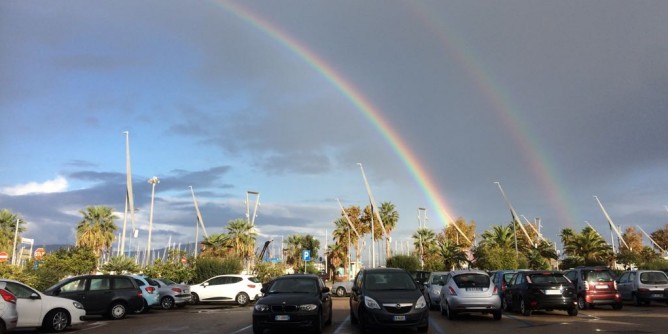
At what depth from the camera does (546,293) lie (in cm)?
1655

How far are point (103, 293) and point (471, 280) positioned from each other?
13653 millimetres

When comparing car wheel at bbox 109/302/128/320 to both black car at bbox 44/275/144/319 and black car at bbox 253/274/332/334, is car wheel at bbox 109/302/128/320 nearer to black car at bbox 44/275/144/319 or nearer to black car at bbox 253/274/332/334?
black car at bbox 44/275/144/319

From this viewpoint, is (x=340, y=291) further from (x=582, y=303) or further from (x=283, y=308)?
(x=283, y=308)

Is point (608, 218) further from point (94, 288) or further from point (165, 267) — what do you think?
point (94, 288)

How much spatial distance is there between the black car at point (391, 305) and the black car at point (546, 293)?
5857mm

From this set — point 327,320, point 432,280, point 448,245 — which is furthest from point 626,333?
point 448,245

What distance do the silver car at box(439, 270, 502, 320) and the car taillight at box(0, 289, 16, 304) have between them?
495 inches

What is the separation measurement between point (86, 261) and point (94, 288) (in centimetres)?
1794

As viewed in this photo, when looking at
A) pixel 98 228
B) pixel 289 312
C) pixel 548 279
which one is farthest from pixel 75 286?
pixel 98 228

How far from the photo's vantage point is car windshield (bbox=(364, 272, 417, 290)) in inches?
514

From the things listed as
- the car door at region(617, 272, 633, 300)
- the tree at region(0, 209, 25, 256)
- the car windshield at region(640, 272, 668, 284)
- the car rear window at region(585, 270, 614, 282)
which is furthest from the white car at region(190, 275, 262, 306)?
the tree at region(0, 209, 25, 256)

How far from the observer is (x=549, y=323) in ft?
48.4

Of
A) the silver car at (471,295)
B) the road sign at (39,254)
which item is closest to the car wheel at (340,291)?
the silver car at (471,295)

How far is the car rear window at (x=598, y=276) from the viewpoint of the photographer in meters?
19.3
